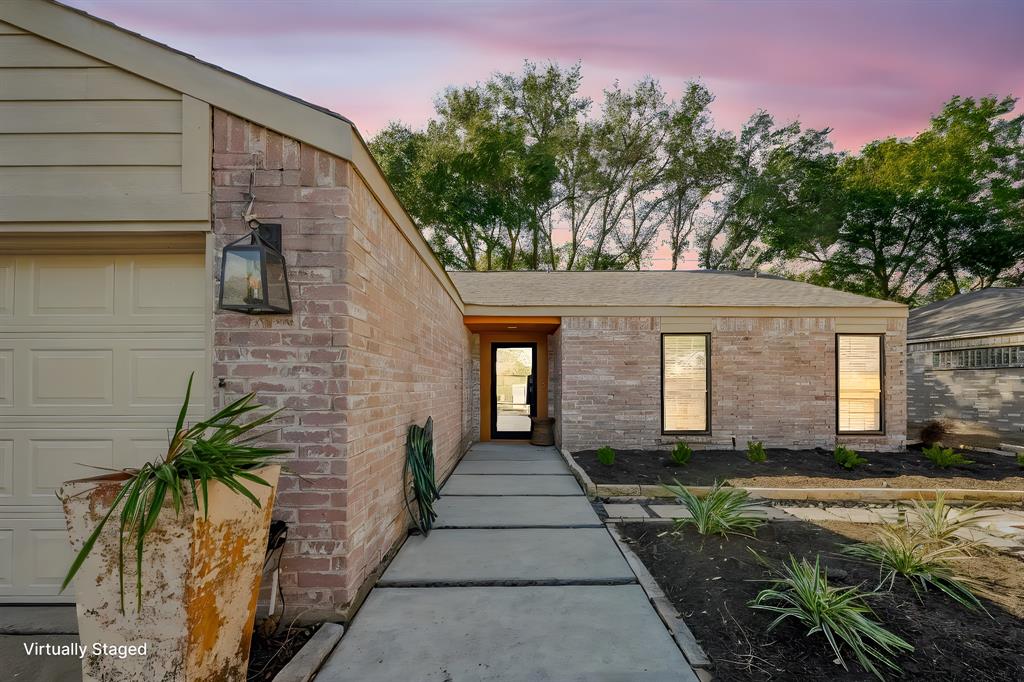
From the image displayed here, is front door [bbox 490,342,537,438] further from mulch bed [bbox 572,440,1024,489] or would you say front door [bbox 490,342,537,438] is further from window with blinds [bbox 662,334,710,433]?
window with blinds [bbox 662,334,710,433]

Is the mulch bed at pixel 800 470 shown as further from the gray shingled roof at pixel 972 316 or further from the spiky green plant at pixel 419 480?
the gray shingled roof at pixel 972 316

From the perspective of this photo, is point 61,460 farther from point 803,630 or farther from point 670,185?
point 670,185

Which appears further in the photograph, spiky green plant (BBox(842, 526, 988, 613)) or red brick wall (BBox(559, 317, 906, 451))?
red brick wall (BBox(559, 317, 906, 451))

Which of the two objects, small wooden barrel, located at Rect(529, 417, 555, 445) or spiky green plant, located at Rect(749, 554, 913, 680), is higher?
spiky green plant, located at Rect(749, 554, 913, 680)

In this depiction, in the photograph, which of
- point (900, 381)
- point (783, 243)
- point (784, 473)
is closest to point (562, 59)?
point (783, 243)

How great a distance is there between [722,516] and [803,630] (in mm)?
1410

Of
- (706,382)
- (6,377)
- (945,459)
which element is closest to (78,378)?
(6,377)

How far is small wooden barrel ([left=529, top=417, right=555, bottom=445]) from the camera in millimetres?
9547

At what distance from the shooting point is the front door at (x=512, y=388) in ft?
34.8

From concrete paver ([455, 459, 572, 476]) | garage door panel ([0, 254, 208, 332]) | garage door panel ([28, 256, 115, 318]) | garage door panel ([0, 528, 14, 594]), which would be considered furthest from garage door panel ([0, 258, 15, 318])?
concrete paver ([455, 459, 572, 476])

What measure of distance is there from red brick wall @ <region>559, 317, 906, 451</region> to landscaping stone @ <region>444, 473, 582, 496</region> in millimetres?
2042

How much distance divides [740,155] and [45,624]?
2608 centimetres

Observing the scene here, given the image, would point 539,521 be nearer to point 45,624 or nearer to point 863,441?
point 45,624

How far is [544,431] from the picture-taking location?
31.3 ft
